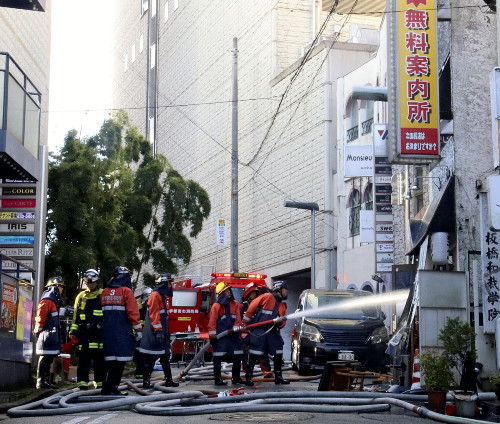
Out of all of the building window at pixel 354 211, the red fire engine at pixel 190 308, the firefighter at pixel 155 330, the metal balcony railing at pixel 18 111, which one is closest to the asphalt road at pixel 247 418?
the firefighter at pixel 155 330

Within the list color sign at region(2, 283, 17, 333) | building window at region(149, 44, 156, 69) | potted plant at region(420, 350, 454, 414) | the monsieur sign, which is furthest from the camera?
building window at region(149, 44, 156, 69)

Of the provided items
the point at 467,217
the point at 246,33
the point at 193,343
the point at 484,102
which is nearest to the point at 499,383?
the point at 467,217

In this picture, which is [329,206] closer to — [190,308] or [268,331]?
[190,308]

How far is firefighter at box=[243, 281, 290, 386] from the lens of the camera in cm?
1748

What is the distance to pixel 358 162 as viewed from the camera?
1196 inches

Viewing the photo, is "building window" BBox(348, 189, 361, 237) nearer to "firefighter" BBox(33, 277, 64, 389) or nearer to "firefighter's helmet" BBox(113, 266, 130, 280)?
"firefighter" BBox(33, 277, 64, 389)

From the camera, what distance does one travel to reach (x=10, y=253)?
888 inches

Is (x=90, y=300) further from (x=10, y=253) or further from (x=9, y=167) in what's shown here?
(x=10, y=253)

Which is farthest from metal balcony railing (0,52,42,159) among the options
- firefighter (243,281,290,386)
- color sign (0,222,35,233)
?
firefighter (243,281,290,386)

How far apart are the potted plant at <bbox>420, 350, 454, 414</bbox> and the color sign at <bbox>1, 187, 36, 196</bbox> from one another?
41.7ft

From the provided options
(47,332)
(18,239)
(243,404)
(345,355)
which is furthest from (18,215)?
(243,404)

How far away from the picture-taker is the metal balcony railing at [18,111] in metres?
18.0

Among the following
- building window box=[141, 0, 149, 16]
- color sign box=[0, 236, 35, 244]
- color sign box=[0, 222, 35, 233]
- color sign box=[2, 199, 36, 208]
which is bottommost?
color sign box=[0, 236, 35, 244]

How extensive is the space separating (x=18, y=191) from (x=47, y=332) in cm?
685
